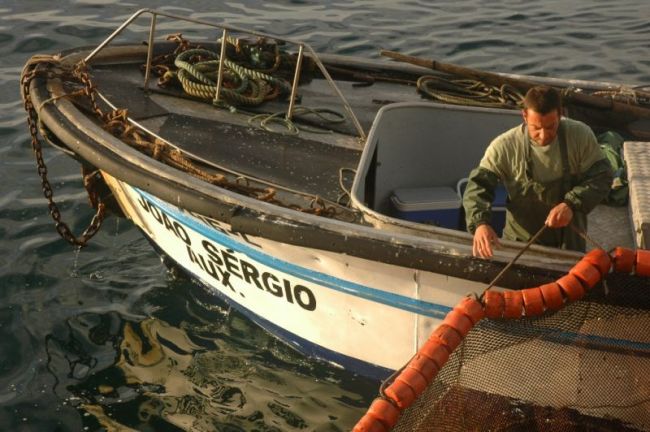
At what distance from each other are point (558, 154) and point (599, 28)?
31.8 ft

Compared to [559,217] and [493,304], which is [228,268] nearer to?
[493,304]

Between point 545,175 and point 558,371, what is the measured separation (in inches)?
44.1

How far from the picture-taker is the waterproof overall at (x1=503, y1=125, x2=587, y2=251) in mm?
5163

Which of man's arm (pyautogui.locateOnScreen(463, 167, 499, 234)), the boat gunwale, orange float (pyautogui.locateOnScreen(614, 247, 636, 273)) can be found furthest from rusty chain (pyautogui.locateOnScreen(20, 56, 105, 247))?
orange float (pyautogui.locateOnScreen(614, 247, 636, 273))

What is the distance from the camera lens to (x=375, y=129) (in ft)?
20.8

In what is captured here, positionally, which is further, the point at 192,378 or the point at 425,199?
the point at 425,199

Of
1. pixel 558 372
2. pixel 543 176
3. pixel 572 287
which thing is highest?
pixel 543 176

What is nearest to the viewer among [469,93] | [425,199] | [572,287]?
[572,287]

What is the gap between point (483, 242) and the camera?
4883 millimetres

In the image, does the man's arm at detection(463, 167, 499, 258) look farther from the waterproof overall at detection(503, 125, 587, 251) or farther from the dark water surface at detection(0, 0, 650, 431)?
the dark water surface at detection(0, 0, 650, 431)

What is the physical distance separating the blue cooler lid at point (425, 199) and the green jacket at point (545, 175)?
1267 millimetres

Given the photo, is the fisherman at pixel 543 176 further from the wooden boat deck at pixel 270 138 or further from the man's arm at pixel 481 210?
the wooden boat deck at pixel 270 138

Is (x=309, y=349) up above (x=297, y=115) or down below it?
below

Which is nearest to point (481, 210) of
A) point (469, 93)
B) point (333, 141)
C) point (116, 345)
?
point (333, 141)
